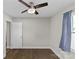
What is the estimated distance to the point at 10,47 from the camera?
31.0 ft

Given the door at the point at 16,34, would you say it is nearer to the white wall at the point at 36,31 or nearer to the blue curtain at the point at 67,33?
the white wall at the point at 36,31

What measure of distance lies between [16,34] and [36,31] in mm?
1573

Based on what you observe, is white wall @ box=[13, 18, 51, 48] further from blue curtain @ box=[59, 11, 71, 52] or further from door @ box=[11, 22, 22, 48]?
blue curtain @ box=[59, 11, 71, 52]

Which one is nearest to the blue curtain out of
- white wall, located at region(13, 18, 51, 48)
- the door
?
white wall, located at region(13, 18, 51, 48)

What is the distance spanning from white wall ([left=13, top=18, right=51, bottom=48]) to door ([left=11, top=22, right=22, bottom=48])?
0.33 meters

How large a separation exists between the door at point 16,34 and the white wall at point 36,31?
0.33 m

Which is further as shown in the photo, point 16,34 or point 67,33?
point 16,34

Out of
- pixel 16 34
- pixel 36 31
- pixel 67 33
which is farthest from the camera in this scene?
pixel 36 31

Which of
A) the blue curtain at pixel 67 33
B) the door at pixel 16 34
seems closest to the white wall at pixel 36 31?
the door at pixel 16 34

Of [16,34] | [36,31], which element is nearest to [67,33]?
[36,31]

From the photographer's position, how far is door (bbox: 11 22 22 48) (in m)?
9.58

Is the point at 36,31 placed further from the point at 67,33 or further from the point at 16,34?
the point at 67,33

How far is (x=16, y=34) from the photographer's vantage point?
9.66 m
